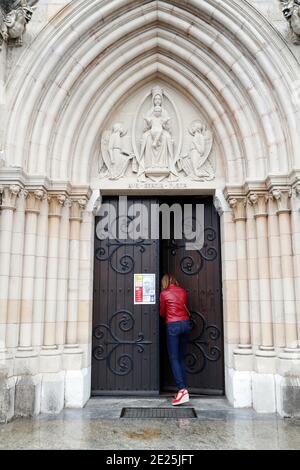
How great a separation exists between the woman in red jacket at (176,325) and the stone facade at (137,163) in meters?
0.59

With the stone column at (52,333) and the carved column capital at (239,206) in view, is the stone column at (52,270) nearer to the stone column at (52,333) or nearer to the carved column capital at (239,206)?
the stone column at (52,333)

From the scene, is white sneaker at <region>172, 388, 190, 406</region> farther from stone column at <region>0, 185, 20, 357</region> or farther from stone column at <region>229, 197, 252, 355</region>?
stone column at <region>0, 185, 20, 357</region>

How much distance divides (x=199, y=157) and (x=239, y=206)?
95 cm

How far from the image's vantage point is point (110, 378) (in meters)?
5.39

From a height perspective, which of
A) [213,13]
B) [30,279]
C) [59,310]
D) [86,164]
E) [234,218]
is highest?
[213,13]

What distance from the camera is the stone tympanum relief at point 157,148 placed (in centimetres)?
557

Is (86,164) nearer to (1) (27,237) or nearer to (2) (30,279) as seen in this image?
(1) (27,237)

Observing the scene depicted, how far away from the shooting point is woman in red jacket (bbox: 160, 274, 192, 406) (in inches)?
194

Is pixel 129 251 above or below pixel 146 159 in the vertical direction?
below

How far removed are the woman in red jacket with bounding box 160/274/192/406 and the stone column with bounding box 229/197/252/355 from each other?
71 centimetres

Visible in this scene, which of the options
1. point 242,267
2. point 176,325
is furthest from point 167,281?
point 242,267

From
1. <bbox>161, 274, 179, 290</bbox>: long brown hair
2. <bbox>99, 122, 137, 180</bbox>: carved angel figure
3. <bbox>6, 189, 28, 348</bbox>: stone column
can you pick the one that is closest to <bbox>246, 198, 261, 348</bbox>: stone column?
<bbox>161, 274, 179, 290</bbox>: long brown hair
